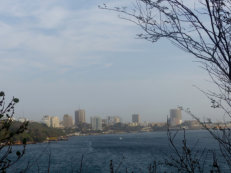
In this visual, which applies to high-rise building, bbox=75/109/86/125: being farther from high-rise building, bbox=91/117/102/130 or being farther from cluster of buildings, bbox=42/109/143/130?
high-rise building, bbox=91/117/102/130

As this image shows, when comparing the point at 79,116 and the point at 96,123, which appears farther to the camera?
the point at 79,116

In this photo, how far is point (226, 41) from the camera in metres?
2.36

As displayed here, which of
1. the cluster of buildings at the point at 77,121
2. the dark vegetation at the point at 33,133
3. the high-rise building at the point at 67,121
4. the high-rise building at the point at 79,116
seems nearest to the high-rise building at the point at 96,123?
the cluster of buildings at the point at 77,121

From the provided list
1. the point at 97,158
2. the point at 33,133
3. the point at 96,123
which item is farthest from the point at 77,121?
the point at 33,133

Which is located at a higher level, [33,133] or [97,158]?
[33,133]

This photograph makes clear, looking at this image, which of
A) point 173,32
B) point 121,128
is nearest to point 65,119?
point 121,128

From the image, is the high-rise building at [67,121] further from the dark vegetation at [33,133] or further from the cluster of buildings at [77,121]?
the dark vegetation at [33,133]

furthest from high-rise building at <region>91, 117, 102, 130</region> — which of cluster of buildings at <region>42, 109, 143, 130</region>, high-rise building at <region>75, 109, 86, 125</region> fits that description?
high-rise building at <region>75, 109, 86, 125</region>

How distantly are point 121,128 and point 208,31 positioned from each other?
170 metres

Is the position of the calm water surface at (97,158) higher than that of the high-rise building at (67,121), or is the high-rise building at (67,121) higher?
the high-rise building at (67,121)

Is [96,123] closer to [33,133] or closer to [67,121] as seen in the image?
[67,121]

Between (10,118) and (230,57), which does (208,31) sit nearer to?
(230,57)

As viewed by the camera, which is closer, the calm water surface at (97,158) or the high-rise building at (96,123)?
the calm water surface at (97,158)

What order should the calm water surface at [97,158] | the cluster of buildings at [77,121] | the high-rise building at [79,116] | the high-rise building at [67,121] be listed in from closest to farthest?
the calm water surface at [97,158] → the cluster of buildings at [77,121] → the high-rise building at [67,121] → the high-rise building at [79,116]
